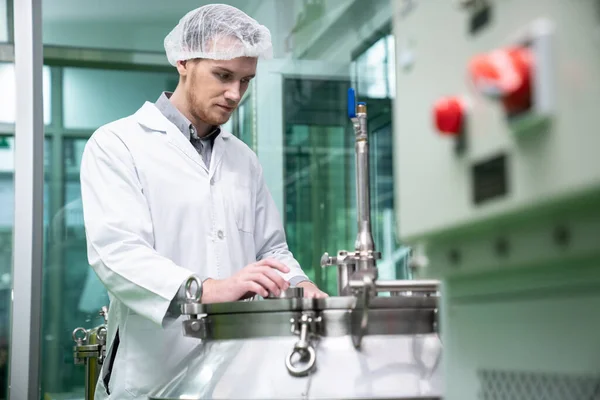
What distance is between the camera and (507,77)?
0.52m

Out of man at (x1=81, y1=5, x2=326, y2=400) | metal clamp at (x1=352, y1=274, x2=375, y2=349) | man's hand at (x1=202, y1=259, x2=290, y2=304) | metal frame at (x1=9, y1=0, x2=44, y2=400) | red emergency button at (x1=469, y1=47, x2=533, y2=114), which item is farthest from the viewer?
metal frame at (x1=9, y1=0, x2=44, y2=400)

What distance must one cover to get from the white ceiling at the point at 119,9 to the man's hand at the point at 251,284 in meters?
2.26

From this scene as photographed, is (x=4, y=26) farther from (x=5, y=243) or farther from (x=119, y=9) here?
(x=5, y=243)

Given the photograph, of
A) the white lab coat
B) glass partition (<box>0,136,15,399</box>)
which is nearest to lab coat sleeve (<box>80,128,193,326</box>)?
the white lab coat

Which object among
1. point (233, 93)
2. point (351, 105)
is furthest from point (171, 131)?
point (351, 105)

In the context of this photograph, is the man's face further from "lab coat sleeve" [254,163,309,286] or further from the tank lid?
the tank lid

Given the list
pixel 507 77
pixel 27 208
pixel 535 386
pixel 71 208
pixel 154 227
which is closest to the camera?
pixel 507 77

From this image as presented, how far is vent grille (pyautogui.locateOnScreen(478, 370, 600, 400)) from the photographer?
1.96 feet

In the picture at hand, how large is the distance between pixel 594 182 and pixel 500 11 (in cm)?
16

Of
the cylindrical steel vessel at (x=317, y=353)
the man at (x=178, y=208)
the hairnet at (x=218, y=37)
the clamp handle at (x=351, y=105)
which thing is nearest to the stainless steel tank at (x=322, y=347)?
the cylindrical steel vessel at (x=317, y=353)

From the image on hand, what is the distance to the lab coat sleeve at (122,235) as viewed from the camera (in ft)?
4.57

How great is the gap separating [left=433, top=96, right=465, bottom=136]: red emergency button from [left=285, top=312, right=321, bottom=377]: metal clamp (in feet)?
1.78

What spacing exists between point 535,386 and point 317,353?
49 cm

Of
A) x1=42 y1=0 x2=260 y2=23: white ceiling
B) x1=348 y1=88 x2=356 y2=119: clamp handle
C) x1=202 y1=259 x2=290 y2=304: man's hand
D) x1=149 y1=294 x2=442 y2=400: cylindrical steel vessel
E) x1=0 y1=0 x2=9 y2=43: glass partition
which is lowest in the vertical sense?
x1=149 y1=294 x2=442 y2=400: cylindrical steel vessel
